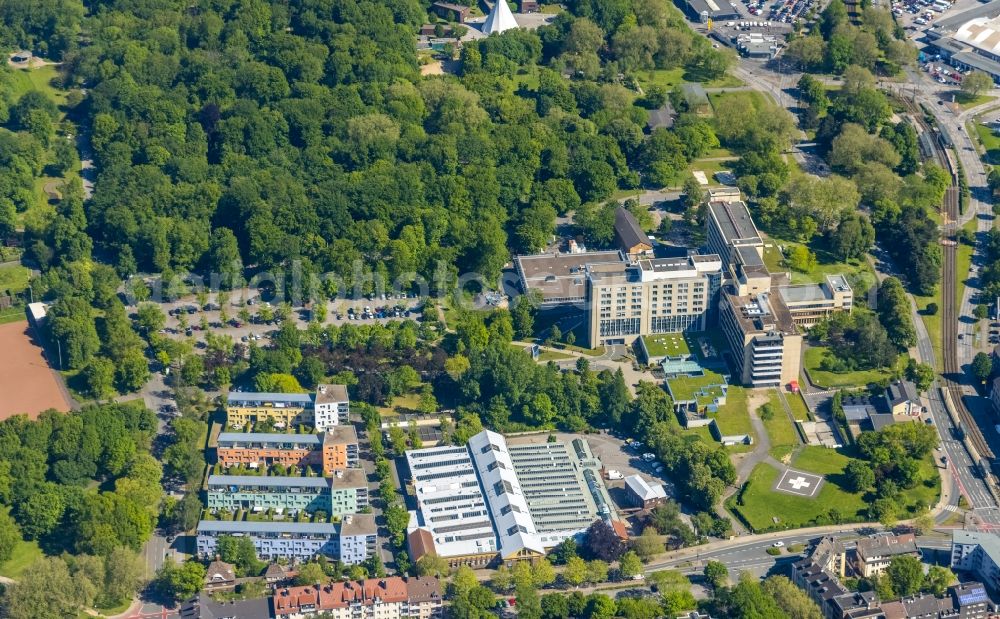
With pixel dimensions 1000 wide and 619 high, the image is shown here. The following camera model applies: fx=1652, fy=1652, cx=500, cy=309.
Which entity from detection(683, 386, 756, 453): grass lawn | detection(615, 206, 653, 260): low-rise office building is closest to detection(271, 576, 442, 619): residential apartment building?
detection(683, 386, 756, 453): grass lawn

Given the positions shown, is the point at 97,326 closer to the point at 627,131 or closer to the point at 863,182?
the point at 627,131

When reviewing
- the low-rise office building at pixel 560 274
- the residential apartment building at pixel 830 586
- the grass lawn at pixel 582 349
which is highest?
the residential apartment building at pixel 830 586

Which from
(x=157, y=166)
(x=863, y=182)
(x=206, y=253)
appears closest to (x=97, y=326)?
(x=206, y=253)

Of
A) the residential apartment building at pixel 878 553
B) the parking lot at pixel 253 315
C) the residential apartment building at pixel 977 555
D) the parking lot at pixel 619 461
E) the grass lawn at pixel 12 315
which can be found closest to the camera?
the residential apartment building at pixel 977 555

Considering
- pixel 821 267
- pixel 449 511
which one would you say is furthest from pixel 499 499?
pixel 821 267

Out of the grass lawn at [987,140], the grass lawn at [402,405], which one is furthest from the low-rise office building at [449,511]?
the grass lawn at [987,140]

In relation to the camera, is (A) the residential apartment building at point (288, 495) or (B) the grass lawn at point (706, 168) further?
(B) the grass lawn at point (706, 168)

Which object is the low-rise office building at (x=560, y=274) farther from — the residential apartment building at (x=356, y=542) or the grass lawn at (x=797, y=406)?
the residential apartment building at (x=356, y=542)
